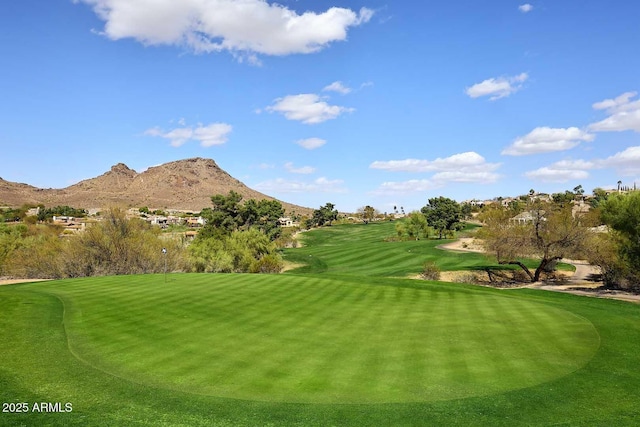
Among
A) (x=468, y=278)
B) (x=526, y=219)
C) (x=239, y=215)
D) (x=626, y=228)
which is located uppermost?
(x=239, y=215)

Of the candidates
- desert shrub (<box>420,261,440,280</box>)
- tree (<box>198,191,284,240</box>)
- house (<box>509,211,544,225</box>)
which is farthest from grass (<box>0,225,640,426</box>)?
tree (<box>198,191,284,240</box>)

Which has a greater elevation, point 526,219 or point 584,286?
point 526,219

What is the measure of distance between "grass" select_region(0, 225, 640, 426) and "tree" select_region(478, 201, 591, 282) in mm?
16122

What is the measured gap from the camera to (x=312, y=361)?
12531 millimetres

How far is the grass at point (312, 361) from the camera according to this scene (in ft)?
30.8

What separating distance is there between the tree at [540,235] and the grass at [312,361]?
635 inches

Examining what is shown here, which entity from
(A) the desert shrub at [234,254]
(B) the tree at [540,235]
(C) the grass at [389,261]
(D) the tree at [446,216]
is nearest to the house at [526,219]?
(B) the tree at [540,235]

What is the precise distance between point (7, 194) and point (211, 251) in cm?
18079

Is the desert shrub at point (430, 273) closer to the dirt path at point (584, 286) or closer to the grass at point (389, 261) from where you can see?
the dirt path at point (584, 286)

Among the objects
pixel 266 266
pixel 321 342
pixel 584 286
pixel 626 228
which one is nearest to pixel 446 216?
pixel 266 266

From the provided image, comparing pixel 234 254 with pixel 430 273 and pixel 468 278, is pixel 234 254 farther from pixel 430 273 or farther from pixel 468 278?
pixel 468 278

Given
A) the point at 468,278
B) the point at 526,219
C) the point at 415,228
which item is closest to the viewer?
the point at 526,219

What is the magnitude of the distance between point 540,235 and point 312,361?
34.1m

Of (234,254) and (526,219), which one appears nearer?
(526,219)
